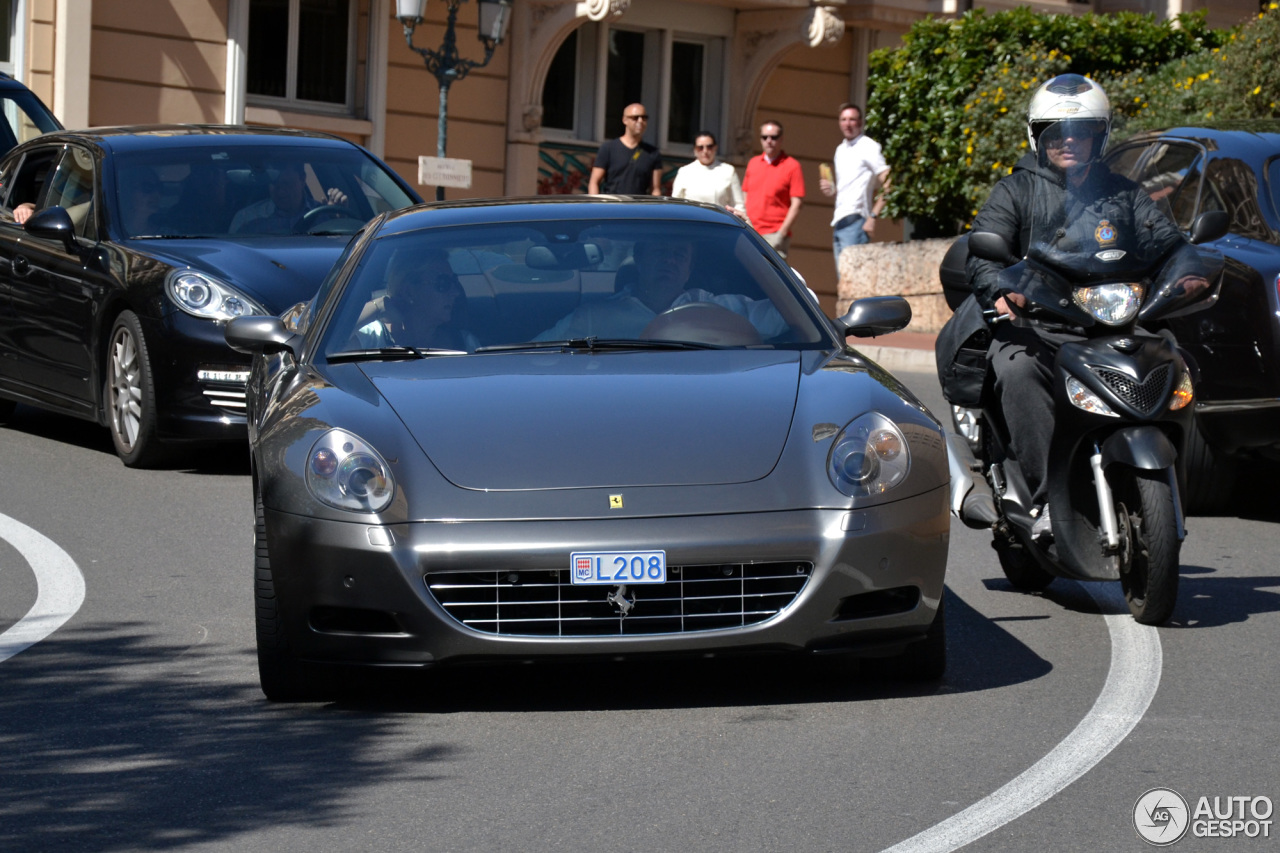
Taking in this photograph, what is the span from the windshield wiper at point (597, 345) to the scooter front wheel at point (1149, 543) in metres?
1.50

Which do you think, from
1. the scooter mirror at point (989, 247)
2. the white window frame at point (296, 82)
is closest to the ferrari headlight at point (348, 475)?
the scooter mirror at point (989, 247)

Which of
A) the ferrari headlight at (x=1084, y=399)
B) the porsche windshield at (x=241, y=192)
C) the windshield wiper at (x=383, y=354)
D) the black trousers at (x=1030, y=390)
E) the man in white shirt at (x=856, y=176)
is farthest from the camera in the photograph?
the man in white shirt at (x=856, y=176)

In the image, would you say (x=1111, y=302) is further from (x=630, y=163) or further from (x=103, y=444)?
(x=630, y=163)

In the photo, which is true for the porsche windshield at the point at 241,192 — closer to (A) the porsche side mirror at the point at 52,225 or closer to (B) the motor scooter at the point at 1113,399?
(A) the porsche side mirror at the point at 52,225

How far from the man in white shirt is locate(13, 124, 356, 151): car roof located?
824 cm

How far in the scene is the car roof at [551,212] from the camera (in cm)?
689

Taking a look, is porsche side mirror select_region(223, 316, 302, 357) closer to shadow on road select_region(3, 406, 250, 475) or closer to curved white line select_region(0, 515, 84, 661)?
curved white line select_region(0, 515, 84, 661)

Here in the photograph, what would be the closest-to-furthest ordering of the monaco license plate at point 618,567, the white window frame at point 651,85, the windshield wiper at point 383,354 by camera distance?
the monaco license plate at point 618,567
the windshield wiper at point 383,354
the white window frame at point 651,85

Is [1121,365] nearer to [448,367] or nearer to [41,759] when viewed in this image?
[448,367]

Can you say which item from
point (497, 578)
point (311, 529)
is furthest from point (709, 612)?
point (311, 529)

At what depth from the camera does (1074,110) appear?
6.98 metres

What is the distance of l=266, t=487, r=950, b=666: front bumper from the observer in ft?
17.3

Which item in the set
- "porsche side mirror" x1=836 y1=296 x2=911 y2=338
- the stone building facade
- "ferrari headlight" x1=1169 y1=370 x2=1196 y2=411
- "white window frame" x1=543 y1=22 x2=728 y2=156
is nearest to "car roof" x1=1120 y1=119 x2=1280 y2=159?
"ferrari headlight" x1=1169 y1=370 x2=1196 y2=411

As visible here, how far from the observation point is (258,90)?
2309 centimetres
